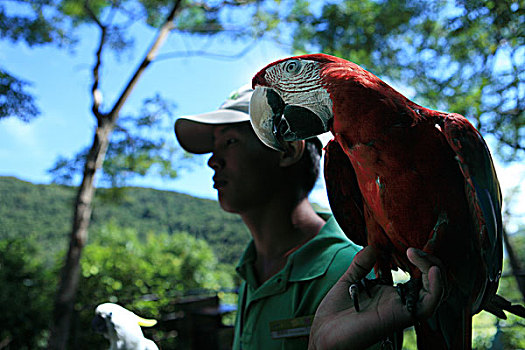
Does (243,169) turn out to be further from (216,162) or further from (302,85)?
(302,85)

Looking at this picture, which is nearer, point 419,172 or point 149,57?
point 419,172

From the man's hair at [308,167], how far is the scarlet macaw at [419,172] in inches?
23.6

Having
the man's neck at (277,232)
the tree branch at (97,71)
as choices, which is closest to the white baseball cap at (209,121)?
the man's neck at (277,232)

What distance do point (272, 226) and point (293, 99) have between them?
2.22 ft

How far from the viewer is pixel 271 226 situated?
1.43 m

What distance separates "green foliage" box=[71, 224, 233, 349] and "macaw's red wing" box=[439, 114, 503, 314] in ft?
3.61

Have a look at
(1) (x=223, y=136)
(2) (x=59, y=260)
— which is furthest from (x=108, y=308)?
(2) (x=59, y=260)

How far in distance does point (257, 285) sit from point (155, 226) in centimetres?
247

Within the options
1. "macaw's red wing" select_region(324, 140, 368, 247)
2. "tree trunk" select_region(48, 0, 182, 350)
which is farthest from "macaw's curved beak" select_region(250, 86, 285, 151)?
"tree trunk" select_region(48, 0, 182, 350)

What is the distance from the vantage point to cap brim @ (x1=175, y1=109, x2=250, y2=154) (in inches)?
53.2

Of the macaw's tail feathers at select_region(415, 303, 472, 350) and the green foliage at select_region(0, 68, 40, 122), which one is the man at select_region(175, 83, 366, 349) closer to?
the macaw's tail feathers at select_region(415, 303, 472, 350)

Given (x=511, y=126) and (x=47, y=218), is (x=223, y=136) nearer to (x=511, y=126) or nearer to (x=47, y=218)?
(x=511, y=126)

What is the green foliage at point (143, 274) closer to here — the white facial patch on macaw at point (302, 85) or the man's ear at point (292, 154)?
the man's ear at point (292, 154)

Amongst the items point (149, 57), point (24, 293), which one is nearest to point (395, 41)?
point (149, 57)
